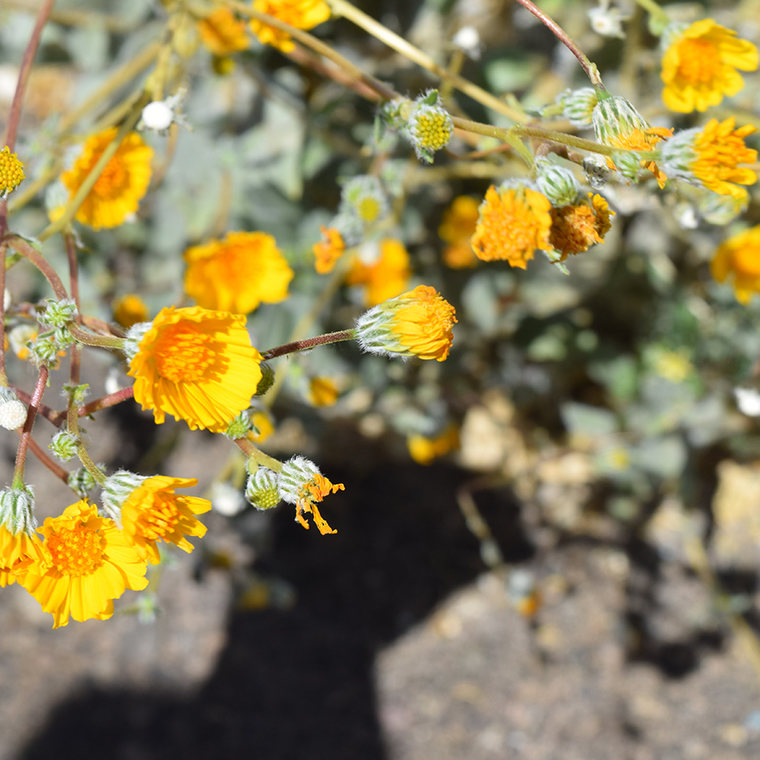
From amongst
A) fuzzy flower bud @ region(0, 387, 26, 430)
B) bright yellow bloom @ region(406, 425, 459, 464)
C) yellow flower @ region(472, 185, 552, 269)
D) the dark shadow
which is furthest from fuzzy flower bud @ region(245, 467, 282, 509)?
the dark shadow

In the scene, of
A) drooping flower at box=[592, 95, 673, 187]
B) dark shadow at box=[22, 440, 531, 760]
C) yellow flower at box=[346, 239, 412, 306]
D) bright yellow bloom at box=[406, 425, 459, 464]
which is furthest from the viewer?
dark shadow at box=[22, 440, 531, 760]

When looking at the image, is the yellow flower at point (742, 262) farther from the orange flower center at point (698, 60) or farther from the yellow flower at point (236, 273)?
the yellow flower at point (236, 273)

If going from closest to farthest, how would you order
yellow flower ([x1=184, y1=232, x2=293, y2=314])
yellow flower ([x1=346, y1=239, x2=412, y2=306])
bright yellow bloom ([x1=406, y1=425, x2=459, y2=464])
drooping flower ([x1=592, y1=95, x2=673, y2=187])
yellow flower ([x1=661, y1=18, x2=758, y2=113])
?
drooping flower ([x1=592, y1=95, x2=673, y2=187]) → yellow flower ([x1=661, y1=18, x2=758, y2=113]) → yellow flower ([x1=184, y1=232, x2=293, y2=314]) → yellow flower ([x1=346, y1=239, x2=412, y2=306]) → bright yellow bloom ([x1=406, y1=425, x2=459, y2=464])

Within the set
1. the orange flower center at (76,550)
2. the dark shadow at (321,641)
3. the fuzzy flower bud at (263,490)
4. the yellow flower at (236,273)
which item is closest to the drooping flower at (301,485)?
the fuzzy flower bud at (263,490)

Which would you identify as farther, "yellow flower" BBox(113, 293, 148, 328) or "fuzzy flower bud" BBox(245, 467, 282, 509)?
"yellow flower" BBox(113, 293, 148, 328)

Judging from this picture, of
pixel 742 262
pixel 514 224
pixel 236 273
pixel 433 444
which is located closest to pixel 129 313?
pixel 236 273

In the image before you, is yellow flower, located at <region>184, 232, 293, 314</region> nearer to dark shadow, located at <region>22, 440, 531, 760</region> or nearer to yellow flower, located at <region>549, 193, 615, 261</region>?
yellow flower, located at <region>549, 193, 615, 261</region>

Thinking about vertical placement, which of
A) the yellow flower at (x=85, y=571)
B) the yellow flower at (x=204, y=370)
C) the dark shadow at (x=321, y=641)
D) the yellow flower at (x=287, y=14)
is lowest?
the dark shadow at (x=321, y=641)
